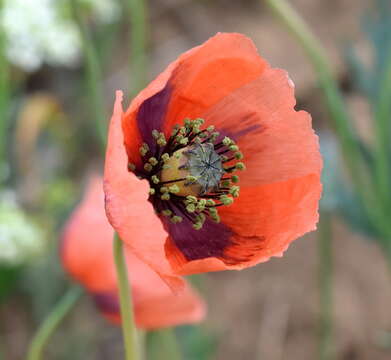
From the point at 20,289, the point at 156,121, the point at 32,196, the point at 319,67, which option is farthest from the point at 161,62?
the point at 156,121

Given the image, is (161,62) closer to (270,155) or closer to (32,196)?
(32,196)

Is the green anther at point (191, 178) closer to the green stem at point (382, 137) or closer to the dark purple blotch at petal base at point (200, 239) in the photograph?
the dark purple blotch at petal base at point (200, 239)

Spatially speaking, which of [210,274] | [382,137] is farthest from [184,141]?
[210,274]

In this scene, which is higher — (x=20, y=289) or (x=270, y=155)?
(x=270, y=155)

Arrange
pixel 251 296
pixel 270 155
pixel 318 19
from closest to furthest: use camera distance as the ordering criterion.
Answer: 1. pixel 270 155
2. pixel 251 296
3. pixel 318 19

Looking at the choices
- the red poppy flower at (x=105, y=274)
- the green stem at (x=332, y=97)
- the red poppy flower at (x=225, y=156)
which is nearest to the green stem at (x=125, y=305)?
the red poppy flower at (x=225, y=156)

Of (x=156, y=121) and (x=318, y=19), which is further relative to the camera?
(x=318, y=19)

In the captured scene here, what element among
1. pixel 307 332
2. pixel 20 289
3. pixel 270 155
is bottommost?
pixel 307 332

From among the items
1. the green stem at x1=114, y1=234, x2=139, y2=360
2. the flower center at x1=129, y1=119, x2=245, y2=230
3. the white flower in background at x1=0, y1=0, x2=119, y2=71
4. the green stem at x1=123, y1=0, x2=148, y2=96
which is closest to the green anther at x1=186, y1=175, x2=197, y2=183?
the flower center at x1=129, y1=119, x2=245, y2=230
